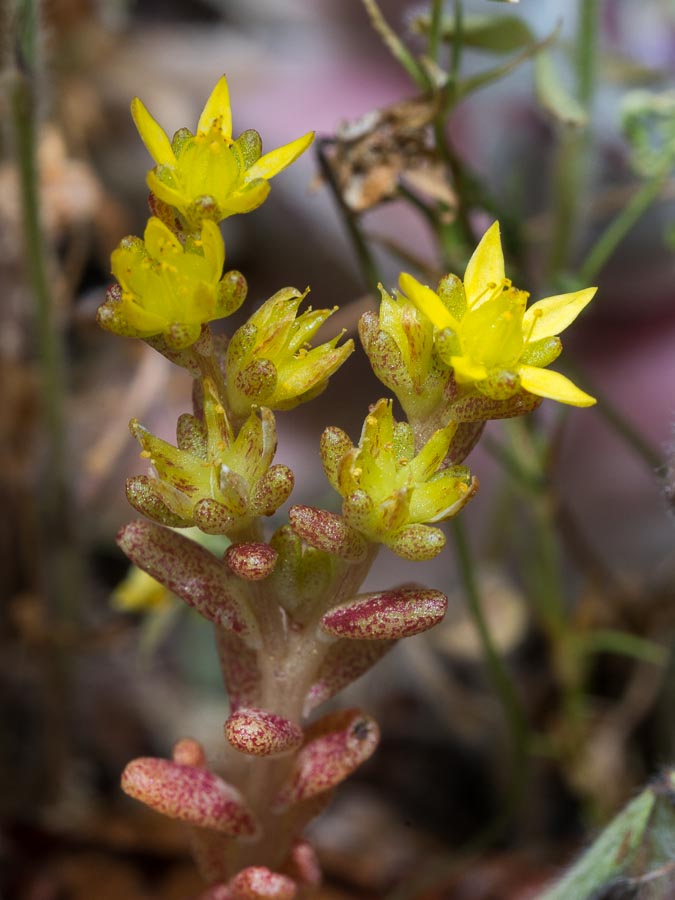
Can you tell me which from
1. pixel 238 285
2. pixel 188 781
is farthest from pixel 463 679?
pixel 238 285

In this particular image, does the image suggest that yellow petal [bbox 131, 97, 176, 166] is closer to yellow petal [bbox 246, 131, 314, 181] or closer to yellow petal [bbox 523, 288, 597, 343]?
yellow petal [bbox 246, 131, 314, 181]

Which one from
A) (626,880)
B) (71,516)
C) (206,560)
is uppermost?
(206,560)

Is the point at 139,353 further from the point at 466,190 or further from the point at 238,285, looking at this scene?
the point at 238,285

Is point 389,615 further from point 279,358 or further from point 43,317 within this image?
point 43,317

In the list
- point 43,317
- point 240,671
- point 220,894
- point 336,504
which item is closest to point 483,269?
point 240,671

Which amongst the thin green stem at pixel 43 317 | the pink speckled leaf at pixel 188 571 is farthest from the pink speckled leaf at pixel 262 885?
the thin green stem at pixel 43 317
